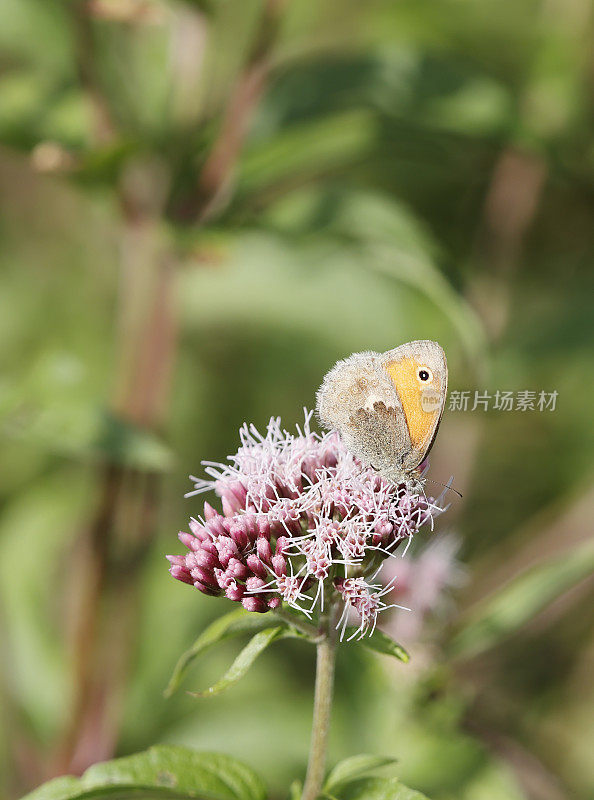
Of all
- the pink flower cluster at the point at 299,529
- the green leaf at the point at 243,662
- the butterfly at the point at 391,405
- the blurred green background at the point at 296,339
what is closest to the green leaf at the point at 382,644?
the pink flower cluster at the point at 299,529

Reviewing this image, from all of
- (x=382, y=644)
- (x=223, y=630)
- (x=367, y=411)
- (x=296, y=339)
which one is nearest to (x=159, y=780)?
(x=223, y=630)

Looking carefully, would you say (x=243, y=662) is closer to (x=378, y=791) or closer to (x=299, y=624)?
(x=299, y=624)

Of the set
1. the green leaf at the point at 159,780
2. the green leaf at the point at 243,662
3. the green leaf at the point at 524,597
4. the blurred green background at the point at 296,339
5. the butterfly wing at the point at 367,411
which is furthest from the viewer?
the blurred green background at the point at 296,339

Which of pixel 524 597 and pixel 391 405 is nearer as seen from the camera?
pixel 391 405

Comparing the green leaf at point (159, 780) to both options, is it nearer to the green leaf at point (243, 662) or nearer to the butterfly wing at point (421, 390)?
the green leaf at point (243, 662)

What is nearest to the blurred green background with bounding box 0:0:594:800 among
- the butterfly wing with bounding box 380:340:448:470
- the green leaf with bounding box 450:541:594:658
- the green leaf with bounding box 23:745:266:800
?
the green leaf with bounding box 450:541:594:658

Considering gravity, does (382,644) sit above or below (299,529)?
below
